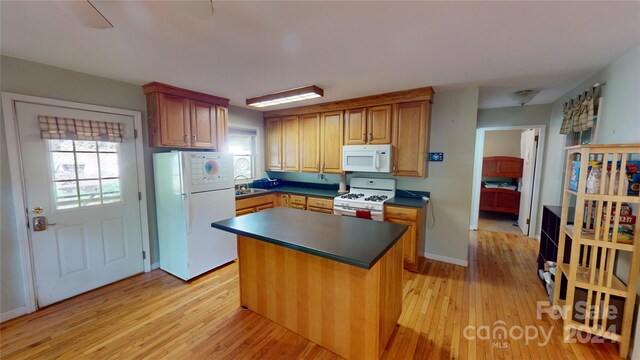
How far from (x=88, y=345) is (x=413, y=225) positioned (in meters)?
3.23

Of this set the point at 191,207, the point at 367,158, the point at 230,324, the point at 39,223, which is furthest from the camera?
the point at 367,158

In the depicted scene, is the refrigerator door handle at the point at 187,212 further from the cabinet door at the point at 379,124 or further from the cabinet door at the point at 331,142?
the cabinet door at the point at 379,124

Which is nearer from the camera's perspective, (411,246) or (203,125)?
(411,246)

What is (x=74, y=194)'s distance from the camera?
8.26 feet

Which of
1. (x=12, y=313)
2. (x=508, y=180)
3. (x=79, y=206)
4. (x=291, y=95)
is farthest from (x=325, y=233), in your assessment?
(x=508, y=180)

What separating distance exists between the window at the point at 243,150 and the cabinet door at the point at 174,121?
3.09ft

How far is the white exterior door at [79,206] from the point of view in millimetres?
2289

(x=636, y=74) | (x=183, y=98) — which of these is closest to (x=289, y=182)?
(x=183, y=98)

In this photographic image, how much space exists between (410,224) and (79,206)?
3629 millimetres

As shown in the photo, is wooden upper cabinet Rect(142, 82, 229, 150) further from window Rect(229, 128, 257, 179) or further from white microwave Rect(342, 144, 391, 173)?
white microwave Rect(342, 144, 391, 173)

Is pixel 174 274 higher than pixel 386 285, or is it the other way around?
pixel 386 285

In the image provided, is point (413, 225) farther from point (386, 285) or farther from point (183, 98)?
point (183, 98)

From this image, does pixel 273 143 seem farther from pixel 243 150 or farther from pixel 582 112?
pixel 582 112

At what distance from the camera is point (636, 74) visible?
6.05ft
